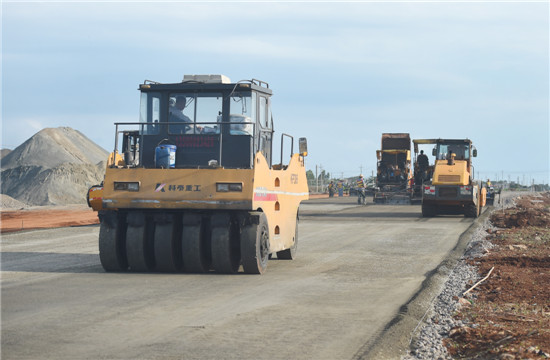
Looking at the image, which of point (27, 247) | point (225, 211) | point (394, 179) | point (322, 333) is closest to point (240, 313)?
point (322, 333)

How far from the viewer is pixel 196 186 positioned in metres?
12.6

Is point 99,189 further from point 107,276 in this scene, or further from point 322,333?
point 322,333

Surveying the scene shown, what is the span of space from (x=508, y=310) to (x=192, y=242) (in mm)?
5350

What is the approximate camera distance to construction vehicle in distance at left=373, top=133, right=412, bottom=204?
4756 centimetres

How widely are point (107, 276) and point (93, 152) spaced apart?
82.4 m

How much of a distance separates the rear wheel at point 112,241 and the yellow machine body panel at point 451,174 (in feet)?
71.4

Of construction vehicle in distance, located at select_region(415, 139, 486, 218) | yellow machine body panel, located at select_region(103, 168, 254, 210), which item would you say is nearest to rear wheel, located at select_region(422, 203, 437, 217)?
construction vehicle in distance, located at select_region(415, 139, 486, 218)

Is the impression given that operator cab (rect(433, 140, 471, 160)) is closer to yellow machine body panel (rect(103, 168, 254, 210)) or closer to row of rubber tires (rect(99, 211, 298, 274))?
row of rubber tires (rect(99, 211, 298, 274))

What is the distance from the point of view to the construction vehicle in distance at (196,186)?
12.6 m

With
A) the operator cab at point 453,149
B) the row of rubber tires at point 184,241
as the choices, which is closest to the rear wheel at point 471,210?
the operator cab at point 453,149

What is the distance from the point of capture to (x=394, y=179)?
160 feet

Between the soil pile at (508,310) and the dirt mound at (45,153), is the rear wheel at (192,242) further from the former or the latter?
the dirt mound at (45,153)

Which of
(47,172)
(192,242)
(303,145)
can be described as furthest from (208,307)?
(47,172)

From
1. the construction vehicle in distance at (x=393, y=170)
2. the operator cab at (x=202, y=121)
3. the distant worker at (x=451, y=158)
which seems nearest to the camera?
the operator cab at (x=202, y=121)
